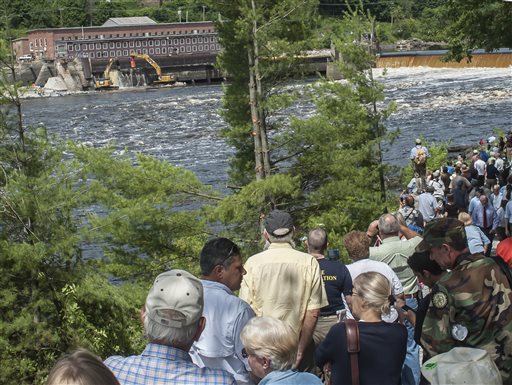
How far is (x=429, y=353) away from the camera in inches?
189

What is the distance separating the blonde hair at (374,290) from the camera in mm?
4980

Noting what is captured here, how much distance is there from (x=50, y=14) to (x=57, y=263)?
15311 cm

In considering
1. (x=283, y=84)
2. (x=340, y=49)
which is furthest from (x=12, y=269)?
(x=340, y=49)

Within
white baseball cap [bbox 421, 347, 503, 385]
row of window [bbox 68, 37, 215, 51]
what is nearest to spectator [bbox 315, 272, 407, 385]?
white baseball cap [bbox 421, 347, 503, 385]

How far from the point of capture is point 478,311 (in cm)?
472

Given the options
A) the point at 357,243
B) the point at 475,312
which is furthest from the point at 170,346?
the point at 357,243

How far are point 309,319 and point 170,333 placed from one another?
252 centimetres

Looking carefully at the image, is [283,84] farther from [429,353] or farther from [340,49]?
[429,353]

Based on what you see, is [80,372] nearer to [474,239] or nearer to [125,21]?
[474,239]

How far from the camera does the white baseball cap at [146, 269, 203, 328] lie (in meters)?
3.87

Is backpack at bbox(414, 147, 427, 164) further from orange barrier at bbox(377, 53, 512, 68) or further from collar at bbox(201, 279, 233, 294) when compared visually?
orange barrier at bbox(377, 53, 512, 68)

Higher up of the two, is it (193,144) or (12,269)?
(12,269)

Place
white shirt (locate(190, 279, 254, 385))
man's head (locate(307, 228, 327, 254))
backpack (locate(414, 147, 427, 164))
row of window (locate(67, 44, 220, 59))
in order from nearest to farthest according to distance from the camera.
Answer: white shirt (locate(190, 279, 254, 385))
man's head (locate(307, 228, 327, 254))
backpack (locate(414, 147, 427, 164))
row of window (locate(67, 44, 220, 59))

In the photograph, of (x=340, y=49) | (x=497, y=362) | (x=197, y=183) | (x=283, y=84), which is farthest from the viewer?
(x=340, y=49)
